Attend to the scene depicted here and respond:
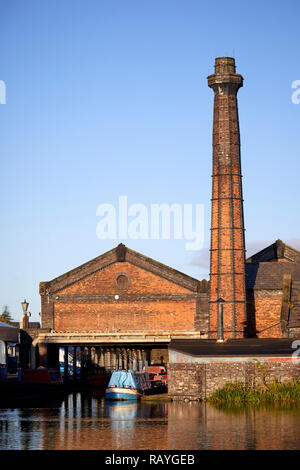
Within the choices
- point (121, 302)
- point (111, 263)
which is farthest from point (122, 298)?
point (111, 263)

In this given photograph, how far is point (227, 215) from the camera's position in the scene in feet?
193

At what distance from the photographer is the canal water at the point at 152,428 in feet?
85.1

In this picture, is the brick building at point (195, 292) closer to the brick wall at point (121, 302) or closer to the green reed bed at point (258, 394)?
the brick wall at point (121, 302)

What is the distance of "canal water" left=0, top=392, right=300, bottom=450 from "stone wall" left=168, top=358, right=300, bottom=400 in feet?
6.77

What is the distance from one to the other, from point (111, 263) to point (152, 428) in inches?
1506

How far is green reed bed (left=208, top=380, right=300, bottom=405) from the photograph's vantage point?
4128 centimetres

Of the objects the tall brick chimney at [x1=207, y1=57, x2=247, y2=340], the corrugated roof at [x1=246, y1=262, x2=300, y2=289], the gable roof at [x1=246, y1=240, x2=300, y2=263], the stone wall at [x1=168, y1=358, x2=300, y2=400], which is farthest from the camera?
the gable roof at [x1=246, y1=240, x2=300, y2=263]

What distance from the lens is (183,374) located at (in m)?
44.6

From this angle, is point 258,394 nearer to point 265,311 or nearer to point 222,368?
point 222,368

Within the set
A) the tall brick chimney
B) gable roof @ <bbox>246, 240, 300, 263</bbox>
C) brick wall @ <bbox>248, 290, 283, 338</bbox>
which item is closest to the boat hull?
the tall brick chimney

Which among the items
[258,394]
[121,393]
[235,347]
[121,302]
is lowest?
[121,393]

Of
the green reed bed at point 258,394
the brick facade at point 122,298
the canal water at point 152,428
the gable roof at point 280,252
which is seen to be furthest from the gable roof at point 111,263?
the canal water at point 152,428

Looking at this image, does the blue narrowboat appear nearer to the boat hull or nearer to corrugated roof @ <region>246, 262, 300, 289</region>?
the boat hull
